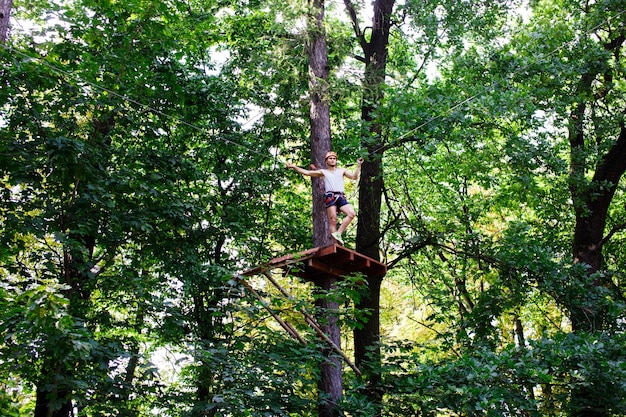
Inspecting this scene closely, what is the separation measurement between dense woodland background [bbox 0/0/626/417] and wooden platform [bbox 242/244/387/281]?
0.36m

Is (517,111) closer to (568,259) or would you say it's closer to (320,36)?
(568,259)

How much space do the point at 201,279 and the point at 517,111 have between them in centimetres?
497

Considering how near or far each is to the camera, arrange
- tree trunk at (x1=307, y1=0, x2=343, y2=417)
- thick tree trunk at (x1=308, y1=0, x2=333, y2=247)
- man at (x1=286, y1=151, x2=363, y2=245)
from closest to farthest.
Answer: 1. tree trunk at (x1=307, y1=0, x2=343, y2=417)
2. man at (x1=286, y1=151, x2=363, y2=245)
3. thick tree trunk at (x1=308, y1=0, x2=333, y2=247)

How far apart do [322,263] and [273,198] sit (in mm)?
5185

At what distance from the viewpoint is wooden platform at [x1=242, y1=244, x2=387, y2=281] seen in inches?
252

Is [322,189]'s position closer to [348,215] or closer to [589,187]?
[348,215]

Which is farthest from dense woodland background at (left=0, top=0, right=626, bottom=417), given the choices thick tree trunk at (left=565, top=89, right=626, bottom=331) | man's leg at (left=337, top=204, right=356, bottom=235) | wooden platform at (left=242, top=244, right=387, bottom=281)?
man's leg at (left=337, top=204, right=356, bottom=235)

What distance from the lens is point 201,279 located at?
8.34m

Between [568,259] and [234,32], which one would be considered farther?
[234,32]

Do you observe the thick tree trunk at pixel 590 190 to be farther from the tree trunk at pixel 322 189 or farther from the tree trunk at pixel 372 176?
the tree trunk at pixel 322 189

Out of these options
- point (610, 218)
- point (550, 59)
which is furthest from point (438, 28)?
point (610, 218)

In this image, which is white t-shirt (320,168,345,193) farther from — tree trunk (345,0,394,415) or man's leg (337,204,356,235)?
tree trunk (345,0,394,415)

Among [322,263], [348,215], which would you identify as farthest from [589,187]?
[322,263]

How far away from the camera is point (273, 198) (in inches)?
465
